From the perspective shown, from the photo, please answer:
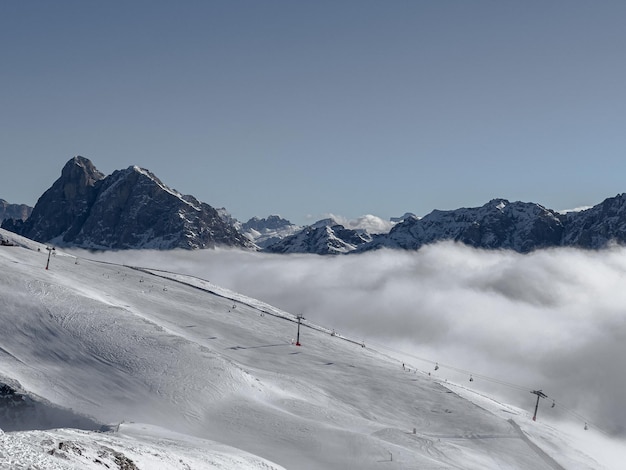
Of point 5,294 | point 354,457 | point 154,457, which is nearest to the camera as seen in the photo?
point 154,457

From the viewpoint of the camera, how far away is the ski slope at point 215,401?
2243 inches

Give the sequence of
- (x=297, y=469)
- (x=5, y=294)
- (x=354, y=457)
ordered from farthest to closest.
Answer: (x=5, y=294) < (x=354, y=457) < (x=297, y=469)

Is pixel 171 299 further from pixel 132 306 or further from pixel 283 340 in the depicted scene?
pixel 283 340

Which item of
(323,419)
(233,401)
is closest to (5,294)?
(233,401)

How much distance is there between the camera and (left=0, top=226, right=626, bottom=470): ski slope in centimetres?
5697

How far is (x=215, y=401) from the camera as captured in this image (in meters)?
69.9

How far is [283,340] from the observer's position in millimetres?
107875

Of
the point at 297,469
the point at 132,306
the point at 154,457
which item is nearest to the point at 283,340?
the point at 132,306

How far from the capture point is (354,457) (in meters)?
58.8

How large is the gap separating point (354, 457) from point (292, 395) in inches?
788

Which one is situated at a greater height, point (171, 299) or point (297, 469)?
point (171, 299)

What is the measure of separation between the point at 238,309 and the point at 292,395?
167 feet

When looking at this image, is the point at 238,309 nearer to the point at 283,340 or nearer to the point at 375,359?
the point at 283,340

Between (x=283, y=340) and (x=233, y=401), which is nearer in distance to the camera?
(x=233, y=401)
